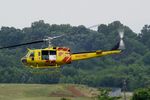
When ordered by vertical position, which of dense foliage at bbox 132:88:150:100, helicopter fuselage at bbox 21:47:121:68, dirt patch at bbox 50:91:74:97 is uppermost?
helicopter fuselage at bbox 21:47:121:68

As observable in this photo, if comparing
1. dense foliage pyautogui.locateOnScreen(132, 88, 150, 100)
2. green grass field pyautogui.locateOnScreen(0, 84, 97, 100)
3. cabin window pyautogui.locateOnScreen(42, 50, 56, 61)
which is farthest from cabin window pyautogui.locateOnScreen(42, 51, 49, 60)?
green grass field pyautogui.locateOnScreen(0, 84, 97, 100)

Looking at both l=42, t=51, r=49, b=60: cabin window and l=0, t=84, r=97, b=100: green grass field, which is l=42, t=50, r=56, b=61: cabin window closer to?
l=42, t=51, r=49, b=60: cabin window

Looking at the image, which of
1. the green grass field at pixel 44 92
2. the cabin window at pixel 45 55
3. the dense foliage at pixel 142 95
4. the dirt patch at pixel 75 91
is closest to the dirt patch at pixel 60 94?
the green grass field at pixel 44 92

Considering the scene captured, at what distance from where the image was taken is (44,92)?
12438cm

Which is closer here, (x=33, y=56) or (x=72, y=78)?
(x=33, y=56)

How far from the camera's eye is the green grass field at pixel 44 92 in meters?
118

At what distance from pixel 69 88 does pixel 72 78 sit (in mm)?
43251

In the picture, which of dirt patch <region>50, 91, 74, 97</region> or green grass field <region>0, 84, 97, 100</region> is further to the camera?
dirt patch <region>50, 91, 74, 97</region>

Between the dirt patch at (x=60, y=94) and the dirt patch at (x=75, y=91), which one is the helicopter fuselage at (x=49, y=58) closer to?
the dirt patch at (x=60, y=94)

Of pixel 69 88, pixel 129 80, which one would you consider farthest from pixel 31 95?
pixel 129 80

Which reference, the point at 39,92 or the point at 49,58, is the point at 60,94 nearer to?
the point at 39,92

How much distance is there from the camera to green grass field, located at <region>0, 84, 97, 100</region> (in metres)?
118

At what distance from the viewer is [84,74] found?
176 metres

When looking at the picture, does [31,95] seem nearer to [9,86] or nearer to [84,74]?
[9,86]
